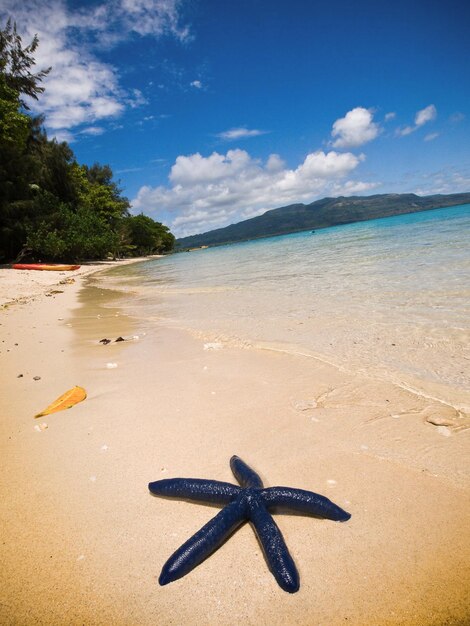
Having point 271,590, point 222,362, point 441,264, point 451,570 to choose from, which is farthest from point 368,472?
point 441,264

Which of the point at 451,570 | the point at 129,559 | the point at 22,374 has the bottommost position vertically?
the point at 451,570

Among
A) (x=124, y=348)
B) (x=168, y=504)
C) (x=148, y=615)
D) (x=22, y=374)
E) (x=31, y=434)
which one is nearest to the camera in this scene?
(x=148, y=615)

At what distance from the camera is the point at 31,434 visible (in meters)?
3.12

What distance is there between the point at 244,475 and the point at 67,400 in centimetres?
249

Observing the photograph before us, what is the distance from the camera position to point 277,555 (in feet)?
5.27

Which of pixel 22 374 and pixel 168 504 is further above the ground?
pixel 22 374

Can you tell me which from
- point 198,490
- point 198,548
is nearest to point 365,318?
point 198,490

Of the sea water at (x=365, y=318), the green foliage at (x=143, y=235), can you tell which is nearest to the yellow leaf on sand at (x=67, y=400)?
the sea water at (x=365, y=318)

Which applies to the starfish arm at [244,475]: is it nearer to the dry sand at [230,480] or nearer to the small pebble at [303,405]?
the dry sand at [230,480]

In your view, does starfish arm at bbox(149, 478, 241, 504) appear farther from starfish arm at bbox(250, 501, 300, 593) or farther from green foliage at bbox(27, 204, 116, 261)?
green foliage at bbox(27, 204, 116, 261)

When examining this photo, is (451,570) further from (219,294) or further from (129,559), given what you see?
(219,294)

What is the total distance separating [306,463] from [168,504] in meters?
1.09

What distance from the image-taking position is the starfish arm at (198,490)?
6.57 ft

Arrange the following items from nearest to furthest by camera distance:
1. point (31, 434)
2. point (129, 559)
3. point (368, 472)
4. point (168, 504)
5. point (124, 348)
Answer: point (129, 559) → point (168, 504) → point (368, 472) → point (31, 434) → point (124, 348)
